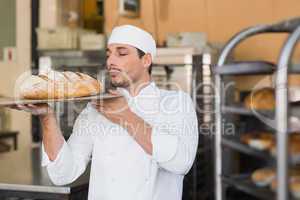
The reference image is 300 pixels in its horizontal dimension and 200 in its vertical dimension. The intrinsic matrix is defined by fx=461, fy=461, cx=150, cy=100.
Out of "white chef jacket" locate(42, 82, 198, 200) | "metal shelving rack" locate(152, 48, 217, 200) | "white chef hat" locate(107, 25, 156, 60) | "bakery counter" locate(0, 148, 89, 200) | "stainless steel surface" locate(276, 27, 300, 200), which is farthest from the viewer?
"metal shelving rack" locate(152, 48, 217, 200)

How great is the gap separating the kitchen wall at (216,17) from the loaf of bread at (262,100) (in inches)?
81.8

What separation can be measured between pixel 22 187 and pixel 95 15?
3151 mm

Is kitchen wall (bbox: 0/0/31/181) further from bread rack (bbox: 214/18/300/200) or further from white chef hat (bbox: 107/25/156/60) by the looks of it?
bread rack (bbox: 214/18/300/200)

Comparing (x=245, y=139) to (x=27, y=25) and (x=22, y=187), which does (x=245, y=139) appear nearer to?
(x=22, y=187)

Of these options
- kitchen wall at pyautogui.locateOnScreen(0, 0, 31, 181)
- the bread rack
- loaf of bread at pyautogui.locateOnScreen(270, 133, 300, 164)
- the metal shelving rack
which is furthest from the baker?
kitchen wall at pyautogui.locateOnScreen(0, 0, 31, 181)

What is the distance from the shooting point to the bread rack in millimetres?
1229

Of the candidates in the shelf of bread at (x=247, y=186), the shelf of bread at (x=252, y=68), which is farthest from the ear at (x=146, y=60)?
the shelf of bread at (x=247, y=186)

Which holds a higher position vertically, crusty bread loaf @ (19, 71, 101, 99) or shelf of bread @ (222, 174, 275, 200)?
crusty bread loaf @ (19, 71, 101, 99)

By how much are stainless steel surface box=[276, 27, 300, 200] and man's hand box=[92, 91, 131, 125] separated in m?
0.50

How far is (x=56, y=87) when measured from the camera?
5.15ft

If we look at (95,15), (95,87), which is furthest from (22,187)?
(95,15)

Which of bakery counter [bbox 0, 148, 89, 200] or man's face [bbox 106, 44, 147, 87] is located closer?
man's face [bbox 106, 44, 147, 87]

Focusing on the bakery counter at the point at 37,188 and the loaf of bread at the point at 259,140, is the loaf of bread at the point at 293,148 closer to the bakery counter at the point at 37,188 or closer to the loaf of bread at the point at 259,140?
the loaf of bread at the point at 259,140

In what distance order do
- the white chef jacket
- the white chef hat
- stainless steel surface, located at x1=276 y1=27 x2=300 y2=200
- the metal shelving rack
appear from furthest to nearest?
the metal shelving rack → the white chef hat → the white chef jacket → stainless steel surface, located at x1=276 y1=27 x2=300 y2=200
